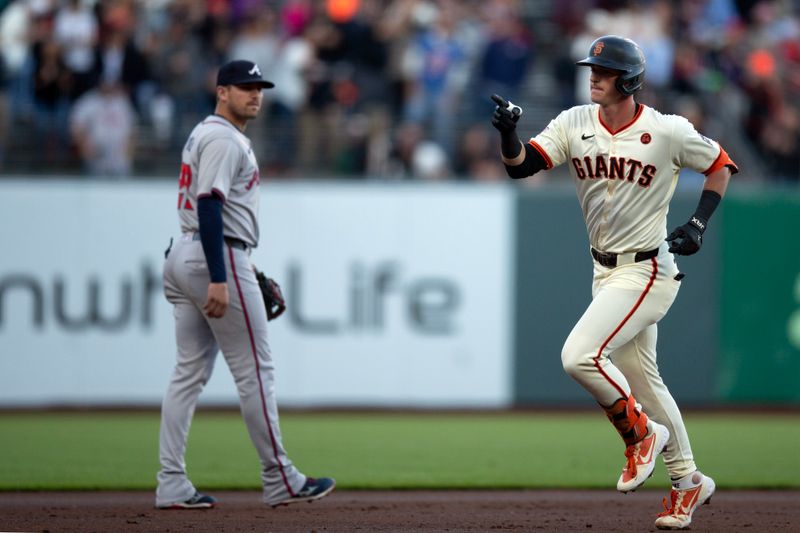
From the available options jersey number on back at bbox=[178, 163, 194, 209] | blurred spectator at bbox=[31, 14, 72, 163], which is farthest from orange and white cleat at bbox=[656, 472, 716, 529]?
blurred spectator at bbox=[31, 14, 72, 163]

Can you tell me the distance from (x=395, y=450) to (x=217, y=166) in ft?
15.3

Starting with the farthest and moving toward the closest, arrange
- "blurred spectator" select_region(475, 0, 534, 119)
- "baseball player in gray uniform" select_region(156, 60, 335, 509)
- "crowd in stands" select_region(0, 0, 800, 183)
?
1. "blurred spectator" select_region(475, 0, 534, 119)
2. "crowd in stands" select_region(0, 0, 800, 183)
3. "baseball player in gray uniform" select_region(156, 60, 335, 509)

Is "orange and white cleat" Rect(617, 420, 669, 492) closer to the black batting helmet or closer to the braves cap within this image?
the black batting helmet

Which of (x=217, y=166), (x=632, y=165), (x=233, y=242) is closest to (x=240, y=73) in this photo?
(x=217, y=166)

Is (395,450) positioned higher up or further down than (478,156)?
further down

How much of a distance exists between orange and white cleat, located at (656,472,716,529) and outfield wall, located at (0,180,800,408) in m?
7.85

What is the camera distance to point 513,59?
52.4ft

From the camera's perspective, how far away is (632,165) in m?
6.70

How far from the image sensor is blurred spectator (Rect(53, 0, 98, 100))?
49.4 ft

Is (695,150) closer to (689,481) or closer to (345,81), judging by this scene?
(689,481)

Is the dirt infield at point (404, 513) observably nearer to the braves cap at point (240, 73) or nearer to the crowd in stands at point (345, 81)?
the braves cap at point (240, 73)

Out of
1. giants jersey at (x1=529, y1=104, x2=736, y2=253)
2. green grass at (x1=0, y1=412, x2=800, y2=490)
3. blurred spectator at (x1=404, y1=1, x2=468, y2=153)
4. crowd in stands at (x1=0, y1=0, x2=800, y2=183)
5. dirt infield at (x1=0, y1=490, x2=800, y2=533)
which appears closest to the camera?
dirt infield at (x1=0, y1=490, x2=800, y2=533)

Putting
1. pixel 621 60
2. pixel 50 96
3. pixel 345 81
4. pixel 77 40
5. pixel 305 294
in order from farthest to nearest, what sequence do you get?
pixel 345 81 → pixel 77 40 → pixel 50 96 → pixel 305 294 → pixel 621 60

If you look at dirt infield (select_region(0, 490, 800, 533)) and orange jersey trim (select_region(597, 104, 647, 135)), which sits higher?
orange jersey trim (select_region(597, 104, 647, 135))
